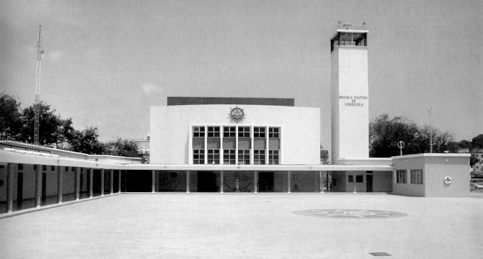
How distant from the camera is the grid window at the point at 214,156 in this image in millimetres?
53031

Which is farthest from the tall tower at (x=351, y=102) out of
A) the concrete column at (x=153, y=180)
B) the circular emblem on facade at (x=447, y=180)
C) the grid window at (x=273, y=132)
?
the concrete column at (x=153, y=180)

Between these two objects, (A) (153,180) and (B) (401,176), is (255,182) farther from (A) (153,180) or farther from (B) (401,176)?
(B) (401,176)

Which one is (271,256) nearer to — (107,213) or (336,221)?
(336,221)

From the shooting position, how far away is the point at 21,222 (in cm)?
2025

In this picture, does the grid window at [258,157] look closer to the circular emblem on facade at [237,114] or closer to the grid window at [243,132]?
the grid window at [243,132]

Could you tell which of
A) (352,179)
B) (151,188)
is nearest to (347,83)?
(352,179)

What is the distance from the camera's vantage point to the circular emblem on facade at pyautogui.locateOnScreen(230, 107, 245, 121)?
53094 mm

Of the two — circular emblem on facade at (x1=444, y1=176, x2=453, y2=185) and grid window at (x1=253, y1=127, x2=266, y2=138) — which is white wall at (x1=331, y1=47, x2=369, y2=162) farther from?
circular emblem on facade at (x1=444, y1=176, x2=453, y2=185)

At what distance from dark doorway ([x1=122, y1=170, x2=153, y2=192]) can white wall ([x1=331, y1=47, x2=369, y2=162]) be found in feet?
67.5

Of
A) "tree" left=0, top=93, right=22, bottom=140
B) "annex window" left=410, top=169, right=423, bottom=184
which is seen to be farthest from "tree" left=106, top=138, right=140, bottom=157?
"annex window" left=410, top=169, right=423, bottom=184

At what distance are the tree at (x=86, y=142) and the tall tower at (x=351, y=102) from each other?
32920mm

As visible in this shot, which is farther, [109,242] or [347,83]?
[347,83]

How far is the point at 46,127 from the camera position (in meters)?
64.1

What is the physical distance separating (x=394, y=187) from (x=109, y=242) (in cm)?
3799
